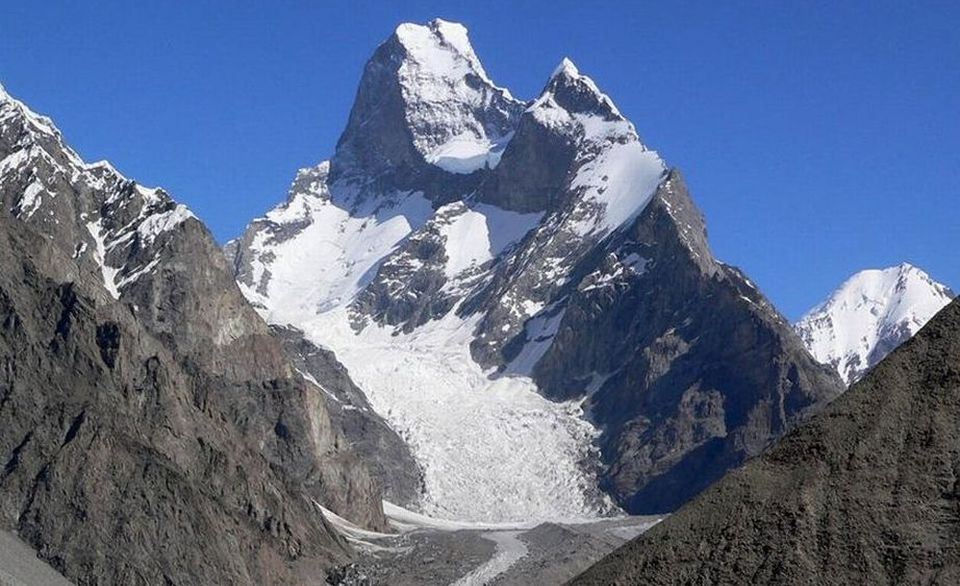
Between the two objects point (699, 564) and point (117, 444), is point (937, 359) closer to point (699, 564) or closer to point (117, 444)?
point (699, 564)

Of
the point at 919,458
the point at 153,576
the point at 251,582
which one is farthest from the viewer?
the point at 251,582

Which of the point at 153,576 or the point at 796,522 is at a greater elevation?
the point at 153,576

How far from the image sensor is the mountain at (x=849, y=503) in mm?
→ 63469

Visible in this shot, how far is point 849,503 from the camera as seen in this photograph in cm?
6506

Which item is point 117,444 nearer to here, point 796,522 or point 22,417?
point 22,417

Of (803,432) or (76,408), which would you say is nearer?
(803,432)

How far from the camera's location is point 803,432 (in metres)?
68.5

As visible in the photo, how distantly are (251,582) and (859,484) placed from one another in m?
135

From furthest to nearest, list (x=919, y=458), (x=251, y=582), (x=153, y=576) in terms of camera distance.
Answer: (x=251, y=582)
(x=153, y=576)
(x=919, y=458)

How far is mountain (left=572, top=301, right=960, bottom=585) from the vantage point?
208 feet

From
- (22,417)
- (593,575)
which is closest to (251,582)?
(22,417)

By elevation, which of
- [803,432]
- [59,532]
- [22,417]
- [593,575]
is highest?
[22,417]

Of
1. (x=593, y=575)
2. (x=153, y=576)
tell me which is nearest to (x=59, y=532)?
(x=153, y=576)

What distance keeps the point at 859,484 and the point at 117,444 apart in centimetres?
13669
